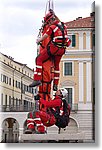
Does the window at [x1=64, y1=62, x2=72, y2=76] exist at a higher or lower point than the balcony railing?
higher

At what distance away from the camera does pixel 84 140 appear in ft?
11.6

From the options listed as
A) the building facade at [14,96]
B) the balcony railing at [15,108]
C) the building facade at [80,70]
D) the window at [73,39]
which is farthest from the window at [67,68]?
the balcony railing at [15,108]

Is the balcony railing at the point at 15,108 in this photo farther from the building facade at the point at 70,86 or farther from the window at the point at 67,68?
the window at the point at 67,68

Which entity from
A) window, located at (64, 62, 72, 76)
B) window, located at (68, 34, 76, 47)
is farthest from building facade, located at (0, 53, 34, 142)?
window, located at (68, 34, 76, 47)

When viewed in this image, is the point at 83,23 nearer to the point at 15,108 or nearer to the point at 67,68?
the point at 67,68

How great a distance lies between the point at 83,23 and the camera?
3650 millimetres

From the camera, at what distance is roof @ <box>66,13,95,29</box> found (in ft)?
11.9

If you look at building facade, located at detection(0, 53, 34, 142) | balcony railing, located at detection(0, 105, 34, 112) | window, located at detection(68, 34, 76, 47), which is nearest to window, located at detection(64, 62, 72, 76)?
window, located at detection(68, 34, 76, 47)

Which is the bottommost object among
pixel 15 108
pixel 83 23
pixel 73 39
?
pixel 15 108

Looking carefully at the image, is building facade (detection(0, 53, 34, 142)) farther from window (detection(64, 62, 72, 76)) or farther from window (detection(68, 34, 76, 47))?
window (detection(68, 34, 76, 47))

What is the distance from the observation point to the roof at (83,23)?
3617 millimetres

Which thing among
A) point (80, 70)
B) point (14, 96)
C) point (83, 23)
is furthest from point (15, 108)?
point (83, 23)

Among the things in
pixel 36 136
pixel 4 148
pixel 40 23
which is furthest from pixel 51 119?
pixel 40 23

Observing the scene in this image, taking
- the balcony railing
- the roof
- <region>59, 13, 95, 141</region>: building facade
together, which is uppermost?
the roof
